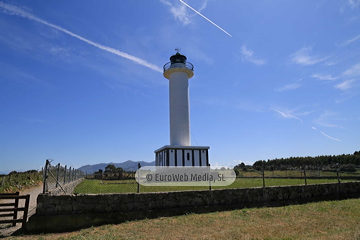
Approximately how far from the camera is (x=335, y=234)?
5.80 meters

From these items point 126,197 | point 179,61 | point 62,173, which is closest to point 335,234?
point 126,197

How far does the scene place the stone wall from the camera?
7266mm

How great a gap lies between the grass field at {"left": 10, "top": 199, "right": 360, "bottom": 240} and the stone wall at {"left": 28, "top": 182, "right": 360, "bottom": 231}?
38 centimetres

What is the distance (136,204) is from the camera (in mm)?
8203

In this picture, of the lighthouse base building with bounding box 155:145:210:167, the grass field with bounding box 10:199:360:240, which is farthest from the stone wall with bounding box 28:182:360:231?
the lighthouse base building with bounding box 155:145:210:167

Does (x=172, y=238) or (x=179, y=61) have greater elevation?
(x=179, y=61)

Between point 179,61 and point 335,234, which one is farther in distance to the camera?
point 179,61

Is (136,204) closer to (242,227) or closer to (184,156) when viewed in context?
(242,227)

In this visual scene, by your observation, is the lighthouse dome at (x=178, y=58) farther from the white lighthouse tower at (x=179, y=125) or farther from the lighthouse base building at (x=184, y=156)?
the lighthouse base building at (x=184, y=156)

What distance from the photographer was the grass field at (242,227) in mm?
6113

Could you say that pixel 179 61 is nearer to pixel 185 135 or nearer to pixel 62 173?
pixel 185 135

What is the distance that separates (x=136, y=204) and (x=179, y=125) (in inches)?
714

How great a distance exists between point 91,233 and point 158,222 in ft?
6.67

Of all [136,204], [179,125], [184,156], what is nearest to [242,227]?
[136,204]
